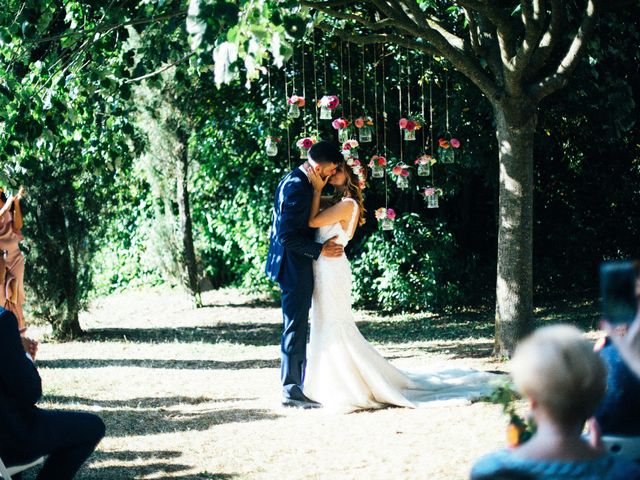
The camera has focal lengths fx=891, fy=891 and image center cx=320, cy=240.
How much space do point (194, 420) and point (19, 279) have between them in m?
1.86

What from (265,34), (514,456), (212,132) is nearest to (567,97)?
(212,132)

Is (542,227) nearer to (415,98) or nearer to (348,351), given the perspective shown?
(415,98)

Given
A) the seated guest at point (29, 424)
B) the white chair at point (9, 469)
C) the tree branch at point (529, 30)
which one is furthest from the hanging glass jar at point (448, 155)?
the white chair at point (9, 469)

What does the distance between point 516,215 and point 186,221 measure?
23.8 feet

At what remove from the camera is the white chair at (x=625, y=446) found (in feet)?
10.6

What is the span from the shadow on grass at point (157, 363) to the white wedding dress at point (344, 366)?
2395 mm

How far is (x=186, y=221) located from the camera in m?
14.7

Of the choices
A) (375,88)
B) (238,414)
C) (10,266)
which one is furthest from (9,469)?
(375,88)

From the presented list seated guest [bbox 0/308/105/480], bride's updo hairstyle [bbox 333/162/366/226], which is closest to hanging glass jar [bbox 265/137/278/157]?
bride's updo hairstyle [bbox 333/162/366/226]

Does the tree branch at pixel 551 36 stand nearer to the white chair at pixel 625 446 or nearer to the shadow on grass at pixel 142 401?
the shadow on grass at pixel 142 401

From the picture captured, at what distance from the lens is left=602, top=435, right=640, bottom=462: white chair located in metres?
3.24

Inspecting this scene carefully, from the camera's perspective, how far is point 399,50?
42.0 feet

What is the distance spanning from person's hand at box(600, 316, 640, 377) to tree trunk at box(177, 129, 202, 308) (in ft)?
37.6

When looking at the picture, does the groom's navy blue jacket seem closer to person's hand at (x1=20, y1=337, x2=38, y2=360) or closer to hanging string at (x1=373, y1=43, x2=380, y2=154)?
person's hand at (x1=20, y1=337, x2=38, y2=360)
